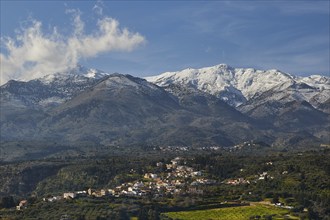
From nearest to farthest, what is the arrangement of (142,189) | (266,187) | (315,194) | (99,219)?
(99,219) → (315,194) → (266,187) → (142,189)

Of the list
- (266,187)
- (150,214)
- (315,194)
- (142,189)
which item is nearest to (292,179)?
(266,187)

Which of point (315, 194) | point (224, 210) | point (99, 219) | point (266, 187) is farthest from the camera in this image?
point (266, 187)

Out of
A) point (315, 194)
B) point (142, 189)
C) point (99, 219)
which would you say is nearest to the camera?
point (99, 219)

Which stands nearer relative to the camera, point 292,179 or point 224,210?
point 224,210

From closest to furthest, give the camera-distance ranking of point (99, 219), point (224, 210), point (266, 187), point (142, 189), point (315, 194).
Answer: point (99, 219)
point (224, 210)
point (315, 194)
point (266, 187)
point (142, 189)

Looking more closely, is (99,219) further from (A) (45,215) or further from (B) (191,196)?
(B) (191,196)

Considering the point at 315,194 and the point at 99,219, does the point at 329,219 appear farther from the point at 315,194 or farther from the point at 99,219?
the point at 99,219

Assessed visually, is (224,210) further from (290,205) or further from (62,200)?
(62,200)

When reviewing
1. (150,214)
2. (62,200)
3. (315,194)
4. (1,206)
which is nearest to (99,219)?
(150,214)

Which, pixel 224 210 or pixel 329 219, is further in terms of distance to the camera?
pixel 224 210
